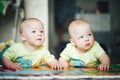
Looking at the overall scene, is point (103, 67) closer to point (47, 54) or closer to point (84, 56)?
point (84, 56)

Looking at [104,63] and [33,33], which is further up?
[33,33]

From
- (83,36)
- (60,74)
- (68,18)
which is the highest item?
(68,18)

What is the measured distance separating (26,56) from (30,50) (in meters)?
0.03

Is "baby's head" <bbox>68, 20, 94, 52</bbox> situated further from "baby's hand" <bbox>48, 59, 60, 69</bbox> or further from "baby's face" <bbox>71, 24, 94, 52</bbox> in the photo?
"baby's hand" <bbox>48, 59, 60, 69</bbox>

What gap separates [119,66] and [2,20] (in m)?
0.92

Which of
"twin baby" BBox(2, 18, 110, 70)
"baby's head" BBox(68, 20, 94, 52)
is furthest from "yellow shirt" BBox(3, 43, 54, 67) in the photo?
"baby's head" BBox(68, 20, 94, 52)

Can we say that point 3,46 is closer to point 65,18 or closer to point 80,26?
point 80,26

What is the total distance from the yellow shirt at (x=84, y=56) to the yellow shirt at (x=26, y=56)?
7 cm

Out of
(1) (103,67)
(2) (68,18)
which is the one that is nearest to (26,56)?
(1) (103,67)

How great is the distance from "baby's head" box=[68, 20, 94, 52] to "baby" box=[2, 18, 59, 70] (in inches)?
4.2

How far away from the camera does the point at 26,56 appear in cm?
90

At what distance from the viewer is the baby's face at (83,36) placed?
0.90 metres

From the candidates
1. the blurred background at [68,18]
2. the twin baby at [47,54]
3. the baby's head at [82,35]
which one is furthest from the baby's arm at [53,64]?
the blurred background at [68,18]

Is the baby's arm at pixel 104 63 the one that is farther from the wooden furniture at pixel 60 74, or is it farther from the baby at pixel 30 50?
the baby at pixel 30 50
